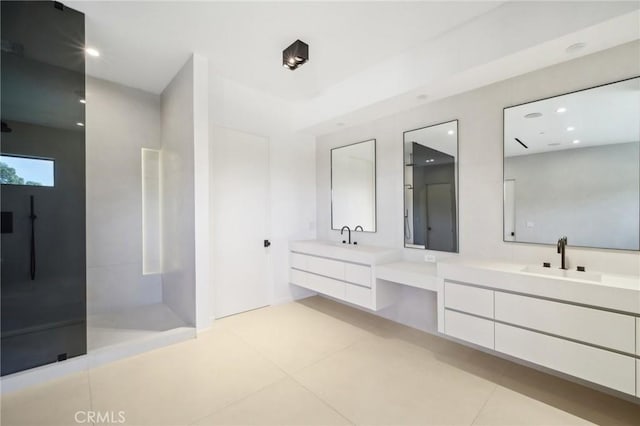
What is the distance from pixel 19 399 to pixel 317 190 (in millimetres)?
3947

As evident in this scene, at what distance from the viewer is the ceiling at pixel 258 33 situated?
224 centimetres

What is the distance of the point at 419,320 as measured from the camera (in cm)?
315

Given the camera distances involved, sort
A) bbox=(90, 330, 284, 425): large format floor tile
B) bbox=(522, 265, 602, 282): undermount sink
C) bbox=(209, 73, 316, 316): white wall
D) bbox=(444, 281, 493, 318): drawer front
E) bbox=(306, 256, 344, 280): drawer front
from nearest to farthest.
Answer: bbox=(90, 330, 284, 425): large format floor tile
bbox=(522, 265, 602, 282): undermount sink
bbox=(444, 281, 493, 318): drawer front
bbox=(306, 256, 344, 280): drawer front
bbox=(209, 73, 316, 316): white wall

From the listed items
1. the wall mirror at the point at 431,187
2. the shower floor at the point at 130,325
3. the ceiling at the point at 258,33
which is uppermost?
the ceiling at the point at 258,33

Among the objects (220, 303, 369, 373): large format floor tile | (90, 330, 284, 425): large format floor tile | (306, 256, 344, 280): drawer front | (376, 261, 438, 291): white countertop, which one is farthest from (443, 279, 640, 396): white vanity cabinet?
(90, 330, 284, 425): large format floor tile

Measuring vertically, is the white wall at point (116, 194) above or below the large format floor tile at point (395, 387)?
above

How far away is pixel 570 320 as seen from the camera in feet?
6.00

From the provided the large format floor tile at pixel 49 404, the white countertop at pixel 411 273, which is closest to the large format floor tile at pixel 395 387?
the white countertop at pixel 411 273

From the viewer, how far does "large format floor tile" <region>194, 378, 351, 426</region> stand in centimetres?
176

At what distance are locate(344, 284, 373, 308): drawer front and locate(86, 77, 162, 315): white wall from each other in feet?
9.62

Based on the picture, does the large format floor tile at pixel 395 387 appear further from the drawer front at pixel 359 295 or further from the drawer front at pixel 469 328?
the drawer front at pixel 359 295

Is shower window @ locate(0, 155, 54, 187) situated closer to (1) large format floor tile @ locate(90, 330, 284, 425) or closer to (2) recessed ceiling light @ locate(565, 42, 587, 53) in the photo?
(1) large format floor tile @ locate(90, 330, 284, 425)

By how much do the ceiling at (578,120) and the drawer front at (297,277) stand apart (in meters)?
3.01

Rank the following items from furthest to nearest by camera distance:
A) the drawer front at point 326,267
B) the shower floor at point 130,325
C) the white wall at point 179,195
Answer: the drawer front at point 326,267 < the white wall at point 179,195 < the shower floor at point 130,325
